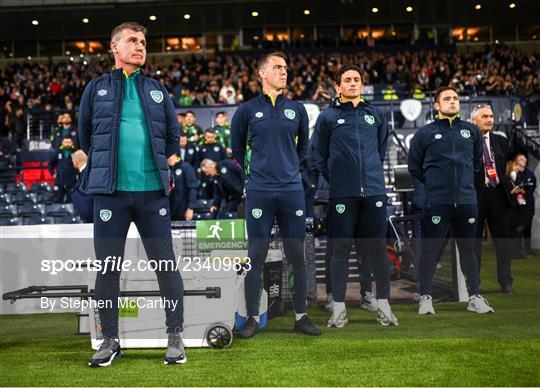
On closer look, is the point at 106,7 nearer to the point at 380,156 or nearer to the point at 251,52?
the point at 251,52

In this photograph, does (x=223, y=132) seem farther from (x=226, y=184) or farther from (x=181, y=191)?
(x=181, y=191)

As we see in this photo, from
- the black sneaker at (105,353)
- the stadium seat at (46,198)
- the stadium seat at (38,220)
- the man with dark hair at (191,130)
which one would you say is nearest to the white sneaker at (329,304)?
the black sneaker at (105,353)

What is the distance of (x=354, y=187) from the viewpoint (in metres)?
5.44

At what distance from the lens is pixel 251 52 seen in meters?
29.0

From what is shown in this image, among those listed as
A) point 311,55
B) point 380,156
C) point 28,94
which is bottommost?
point 380,156

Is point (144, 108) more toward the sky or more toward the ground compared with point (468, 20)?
→ more toward the ground

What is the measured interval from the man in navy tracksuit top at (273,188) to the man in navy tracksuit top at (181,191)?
471cm

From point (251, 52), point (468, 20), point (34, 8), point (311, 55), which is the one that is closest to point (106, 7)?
point (34, 8)

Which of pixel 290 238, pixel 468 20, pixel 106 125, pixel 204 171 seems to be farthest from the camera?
pixel 468 20

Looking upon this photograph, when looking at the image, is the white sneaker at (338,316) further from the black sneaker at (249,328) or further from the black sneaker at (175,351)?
the black sneaker at (175,351)

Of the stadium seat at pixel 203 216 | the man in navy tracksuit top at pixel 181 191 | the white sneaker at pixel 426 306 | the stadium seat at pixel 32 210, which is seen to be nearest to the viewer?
the white sneaker at pixel 426 306

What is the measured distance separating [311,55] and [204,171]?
54.8 ft

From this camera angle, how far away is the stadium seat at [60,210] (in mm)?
11875

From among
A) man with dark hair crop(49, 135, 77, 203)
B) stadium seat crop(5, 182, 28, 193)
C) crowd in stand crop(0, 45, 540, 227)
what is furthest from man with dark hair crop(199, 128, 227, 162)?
stadium seat crop(5, 182, 28, 193)
